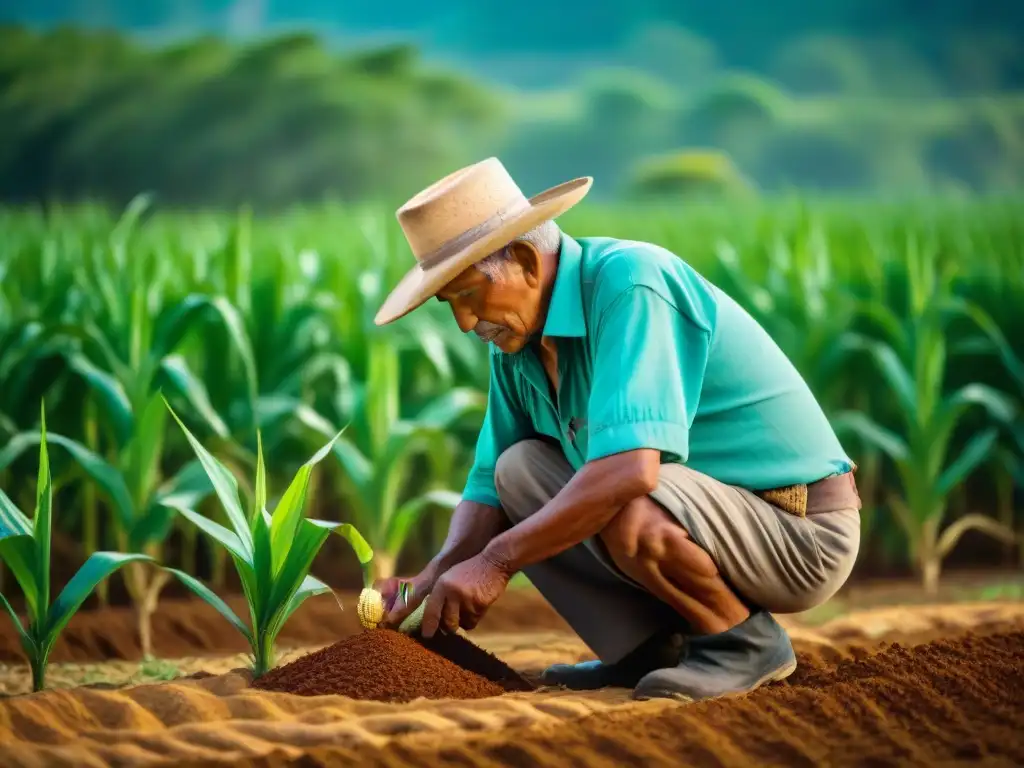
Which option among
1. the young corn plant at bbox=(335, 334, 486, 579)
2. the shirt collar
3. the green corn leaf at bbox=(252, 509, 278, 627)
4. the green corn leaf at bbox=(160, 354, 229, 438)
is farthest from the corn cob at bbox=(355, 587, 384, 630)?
the green corn leaf at bbox=(160, 354, 229, 438)

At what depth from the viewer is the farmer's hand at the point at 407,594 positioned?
113 inches

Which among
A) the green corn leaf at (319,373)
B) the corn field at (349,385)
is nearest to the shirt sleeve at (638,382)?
the corn field at (349,385)

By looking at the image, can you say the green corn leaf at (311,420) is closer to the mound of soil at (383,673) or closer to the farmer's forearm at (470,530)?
the farmer's forearm at (470,530)

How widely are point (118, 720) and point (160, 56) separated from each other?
25.9 m

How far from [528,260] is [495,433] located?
20.6 inches

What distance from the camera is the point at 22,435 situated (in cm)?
390

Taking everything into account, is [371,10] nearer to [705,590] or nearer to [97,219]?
[97,219]

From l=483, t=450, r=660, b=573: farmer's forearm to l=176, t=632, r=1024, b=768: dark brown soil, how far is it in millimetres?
342

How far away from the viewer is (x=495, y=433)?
3.11m

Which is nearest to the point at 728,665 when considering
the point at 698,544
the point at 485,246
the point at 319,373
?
the point at 698,544

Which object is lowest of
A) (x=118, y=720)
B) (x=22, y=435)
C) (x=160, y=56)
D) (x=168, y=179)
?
(x=118, y=720)

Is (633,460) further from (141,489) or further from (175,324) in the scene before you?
(175,324)

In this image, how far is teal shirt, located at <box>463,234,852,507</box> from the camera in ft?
8.39

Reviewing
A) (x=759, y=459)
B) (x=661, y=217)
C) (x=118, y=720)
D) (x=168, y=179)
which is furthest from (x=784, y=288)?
(x=168, y=179)
